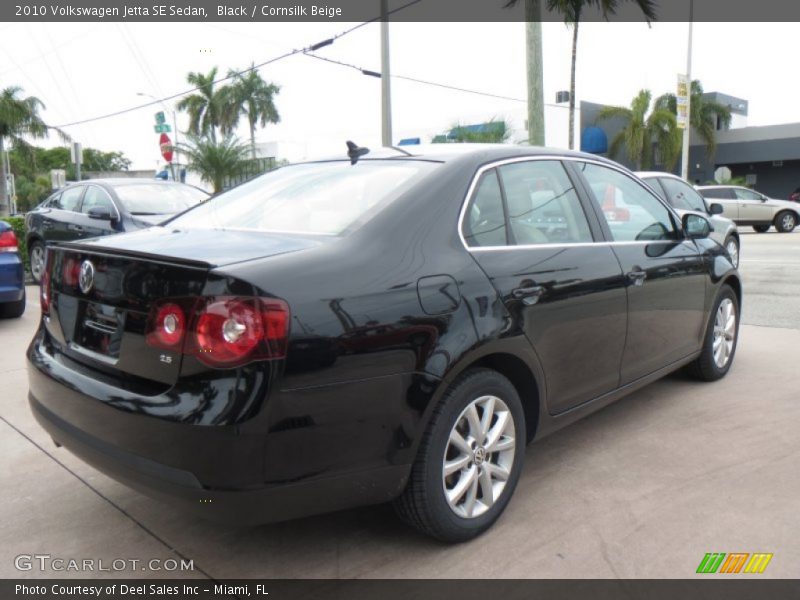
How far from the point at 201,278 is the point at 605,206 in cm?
248

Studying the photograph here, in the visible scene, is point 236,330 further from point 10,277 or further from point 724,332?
point 10,277

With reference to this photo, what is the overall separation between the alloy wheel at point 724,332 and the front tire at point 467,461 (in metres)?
2.58

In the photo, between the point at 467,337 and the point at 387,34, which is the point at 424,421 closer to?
the point at 467,337

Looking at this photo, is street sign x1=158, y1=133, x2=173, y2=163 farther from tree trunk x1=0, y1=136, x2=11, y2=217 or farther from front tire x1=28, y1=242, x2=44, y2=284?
tree trunk x1=0, y1=136, x2=11, y2=217

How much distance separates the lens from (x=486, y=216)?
3.21 meters

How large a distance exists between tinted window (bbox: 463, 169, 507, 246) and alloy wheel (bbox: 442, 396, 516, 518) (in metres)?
0.68

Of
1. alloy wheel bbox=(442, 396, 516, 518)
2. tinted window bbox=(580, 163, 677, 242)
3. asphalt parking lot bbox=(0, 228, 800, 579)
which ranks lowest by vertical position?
asphalt parking lot bbox=(0, 228, 800, 579)

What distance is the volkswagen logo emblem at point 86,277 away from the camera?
2791 millimetres

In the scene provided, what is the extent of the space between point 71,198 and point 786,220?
844 inches

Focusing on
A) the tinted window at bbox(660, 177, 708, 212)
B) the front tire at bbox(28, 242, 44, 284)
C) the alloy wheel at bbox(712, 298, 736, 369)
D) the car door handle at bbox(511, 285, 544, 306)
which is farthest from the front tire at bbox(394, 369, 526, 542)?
the front tire at bbox(28, 242, 44, 284)

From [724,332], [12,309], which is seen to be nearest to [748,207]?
[724,332]

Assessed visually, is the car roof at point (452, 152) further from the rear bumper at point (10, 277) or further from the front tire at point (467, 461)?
the rear bumper at point (10, 277)

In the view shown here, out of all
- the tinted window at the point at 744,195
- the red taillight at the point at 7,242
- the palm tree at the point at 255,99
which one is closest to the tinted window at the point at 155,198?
the red taillight at the point at 7,242

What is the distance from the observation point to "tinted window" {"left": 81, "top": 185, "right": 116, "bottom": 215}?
29.1 feet
